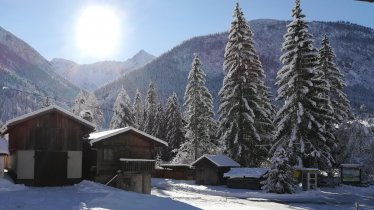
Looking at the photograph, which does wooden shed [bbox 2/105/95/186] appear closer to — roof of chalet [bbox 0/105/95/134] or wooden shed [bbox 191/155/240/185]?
roof of chalet [bbox 0/105/95/134]

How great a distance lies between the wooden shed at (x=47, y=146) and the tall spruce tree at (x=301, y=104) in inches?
894

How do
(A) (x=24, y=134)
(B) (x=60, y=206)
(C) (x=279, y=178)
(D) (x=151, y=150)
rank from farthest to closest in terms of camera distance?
(C) (x=279, y=178) → (D) (x=151, y=150) → (A) (x=24, y=134) → (B) (x=60, y=206)

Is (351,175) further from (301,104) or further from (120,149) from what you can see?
(120,149)

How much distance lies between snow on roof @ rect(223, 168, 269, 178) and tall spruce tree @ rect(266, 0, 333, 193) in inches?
103

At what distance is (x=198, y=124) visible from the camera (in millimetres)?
64688

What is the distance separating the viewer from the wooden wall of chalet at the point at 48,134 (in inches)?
1323

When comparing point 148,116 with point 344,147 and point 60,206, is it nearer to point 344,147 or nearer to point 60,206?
point 344,147

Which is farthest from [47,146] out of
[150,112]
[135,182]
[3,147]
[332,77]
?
[150,112]

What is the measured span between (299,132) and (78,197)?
2815 cm

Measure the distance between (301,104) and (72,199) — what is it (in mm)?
29402

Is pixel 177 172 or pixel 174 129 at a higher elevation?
pixel 174 129

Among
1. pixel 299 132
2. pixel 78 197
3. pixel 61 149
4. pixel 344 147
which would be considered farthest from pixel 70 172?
pixel 344 147

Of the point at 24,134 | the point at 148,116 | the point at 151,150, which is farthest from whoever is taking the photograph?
the point at 148,116

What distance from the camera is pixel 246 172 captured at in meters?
50.3
